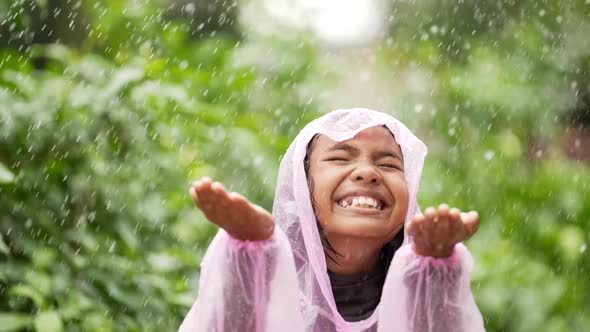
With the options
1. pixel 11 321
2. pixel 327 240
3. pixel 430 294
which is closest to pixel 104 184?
pixel 11 321

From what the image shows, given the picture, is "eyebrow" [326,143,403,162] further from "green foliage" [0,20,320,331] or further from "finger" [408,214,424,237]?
"green foliage" [0,20,320,331]

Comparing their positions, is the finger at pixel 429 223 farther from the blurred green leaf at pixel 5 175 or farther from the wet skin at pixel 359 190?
the blurred green leaf at pixel 5 175

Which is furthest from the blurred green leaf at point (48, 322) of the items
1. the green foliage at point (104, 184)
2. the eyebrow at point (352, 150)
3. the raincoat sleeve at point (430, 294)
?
the raincoat sleeve at point (430, 294)

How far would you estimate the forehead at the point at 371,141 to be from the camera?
5.42 feet

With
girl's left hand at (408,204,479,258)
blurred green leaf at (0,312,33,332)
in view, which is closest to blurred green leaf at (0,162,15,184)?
blurred green leaf at (0,312,33,332)

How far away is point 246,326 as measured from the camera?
1.47 meters

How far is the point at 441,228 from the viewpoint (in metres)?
1.36

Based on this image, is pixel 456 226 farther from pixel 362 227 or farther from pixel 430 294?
pixel 362 227

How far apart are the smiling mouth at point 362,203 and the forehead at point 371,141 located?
10 cm

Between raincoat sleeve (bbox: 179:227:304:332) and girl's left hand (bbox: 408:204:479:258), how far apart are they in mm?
207

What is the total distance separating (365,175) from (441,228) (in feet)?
0.88

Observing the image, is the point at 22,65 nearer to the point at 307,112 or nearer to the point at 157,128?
the point at 157,128

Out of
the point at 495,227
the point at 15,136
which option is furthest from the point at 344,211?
the point at 495,227

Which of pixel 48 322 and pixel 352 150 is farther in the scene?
pixel 48 322
